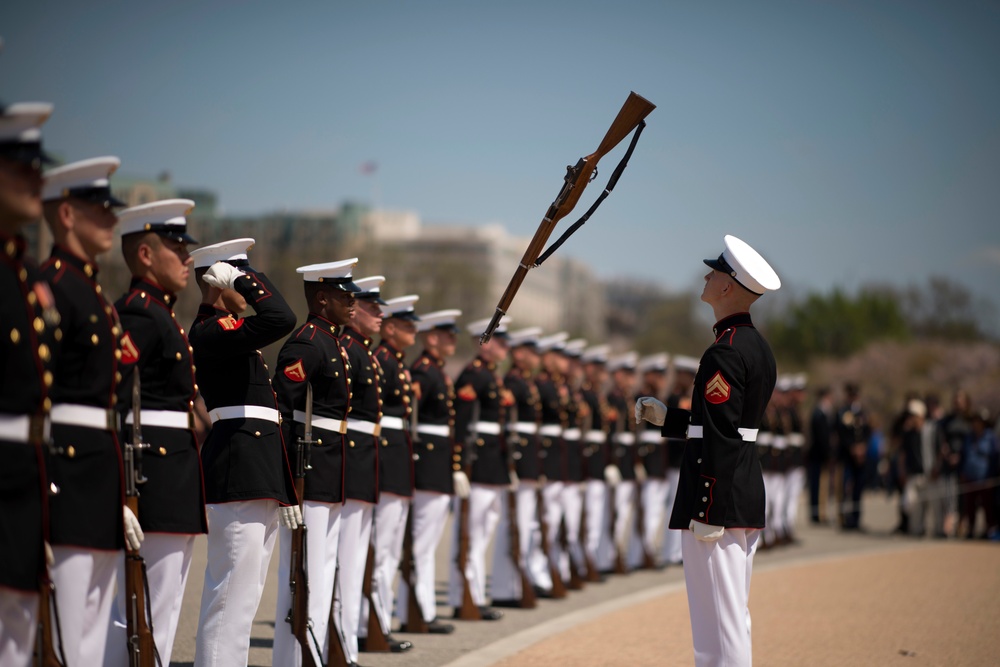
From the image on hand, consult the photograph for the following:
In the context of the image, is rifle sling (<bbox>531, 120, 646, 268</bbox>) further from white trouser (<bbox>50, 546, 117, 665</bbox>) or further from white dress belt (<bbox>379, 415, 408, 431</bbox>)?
white trouser (<bbox>50, 546, 117, 665</bbox>)

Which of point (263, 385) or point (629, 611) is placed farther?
point (629, 611)

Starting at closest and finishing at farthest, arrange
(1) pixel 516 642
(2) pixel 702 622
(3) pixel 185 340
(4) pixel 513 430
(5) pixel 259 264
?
(3) pixel 185 340
(2) pixel 702 622
(1) pixel 516 642
(4) pixel 513 430
(5) pixel 259 264

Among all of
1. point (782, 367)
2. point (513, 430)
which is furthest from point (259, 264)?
point (513, 430)

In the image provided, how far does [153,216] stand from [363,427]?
2.82m

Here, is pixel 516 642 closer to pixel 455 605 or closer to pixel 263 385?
pixel 455 605

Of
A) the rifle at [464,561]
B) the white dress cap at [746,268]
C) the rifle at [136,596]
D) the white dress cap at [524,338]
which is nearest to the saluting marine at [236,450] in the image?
the rifle at [136,596]

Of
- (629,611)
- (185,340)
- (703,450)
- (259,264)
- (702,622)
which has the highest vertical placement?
(259,264)

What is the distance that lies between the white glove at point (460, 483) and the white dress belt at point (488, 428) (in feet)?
2.52

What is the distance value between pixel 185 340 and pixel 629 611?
21.4 feet

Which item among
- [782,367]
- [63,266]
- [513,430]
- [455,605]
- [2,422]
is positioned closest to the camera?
[2,422]

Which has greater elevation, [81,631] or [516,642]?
[81,631]

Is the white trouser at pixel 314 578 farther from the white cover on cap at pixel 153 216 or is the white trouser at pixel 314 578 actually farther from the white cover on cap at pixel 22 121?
the white cover on cap at pixel 22 121

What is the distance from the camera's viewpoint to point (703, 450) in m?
6.28

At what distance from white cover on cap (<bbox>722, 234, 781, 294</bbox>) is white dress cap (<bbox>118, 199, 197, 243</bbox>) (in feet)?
9.35
